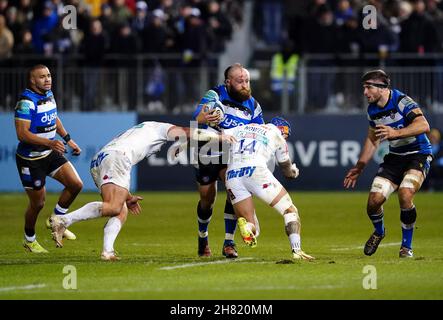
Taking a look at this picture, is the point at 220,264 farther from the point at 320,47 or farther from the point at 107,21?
the point at 107,21

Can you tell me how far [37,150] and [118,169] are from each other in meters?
2.65

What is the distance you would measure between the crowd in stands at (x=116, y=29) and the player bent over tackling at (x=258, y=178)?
45.6 ft

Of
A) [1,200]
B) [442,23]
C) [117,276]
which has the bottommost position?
[1,200]

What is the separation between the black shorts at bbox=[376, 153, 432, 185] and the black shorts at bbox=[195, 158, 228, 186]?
6.87 feet

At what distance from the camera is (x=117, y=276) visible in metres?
12.2

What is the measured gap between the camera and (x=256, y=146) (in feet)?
45.2

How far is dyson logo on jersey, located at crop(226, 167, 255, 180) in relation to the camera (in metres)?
13.7

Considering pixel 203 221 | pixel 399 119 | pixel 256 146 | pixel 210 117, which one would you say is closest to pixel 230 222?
pixel 203 221

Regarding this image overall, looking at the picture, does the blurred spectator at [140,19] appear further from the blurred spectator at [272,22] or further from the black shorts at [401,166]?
the black shorts at [401,166]

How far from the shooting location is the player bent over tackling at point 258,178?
44.7ft
